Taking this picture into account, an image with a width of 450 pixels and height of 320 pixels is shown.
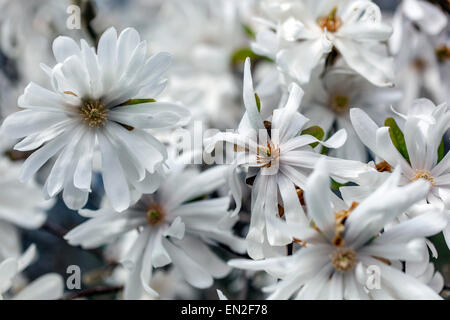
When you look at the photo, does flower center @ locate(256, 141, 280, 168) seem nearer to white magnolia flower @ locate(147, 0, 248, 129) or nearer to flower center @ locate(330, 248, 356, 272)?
Result: flower center @ locate(330, 248, 356, 272)

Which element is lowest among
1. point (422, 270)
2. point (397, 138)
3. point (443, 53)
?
point (422, 270)

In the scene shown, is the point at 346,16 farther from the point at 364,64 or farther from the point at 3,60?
the point at 3,60

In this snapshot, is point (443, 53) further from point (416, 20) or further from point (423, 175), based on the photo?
point (423, 175)

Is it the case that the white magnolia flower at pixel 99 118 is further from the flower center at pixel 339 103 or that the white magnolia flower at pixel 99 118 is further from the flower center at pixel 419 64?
the flower center at pixel 419 64

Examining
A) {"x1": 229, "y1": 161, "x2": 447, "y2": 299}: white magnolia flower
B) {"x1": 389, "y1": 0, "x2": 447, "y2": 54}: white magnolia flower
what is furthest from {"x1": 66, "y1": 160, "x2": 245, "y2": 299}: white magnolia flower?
{"x1": 389, "y1": 0, "x2": 447, "y2": 54}: white magnolia flower

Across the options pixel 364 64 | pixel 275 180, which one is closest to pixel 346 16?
pixel 364 64

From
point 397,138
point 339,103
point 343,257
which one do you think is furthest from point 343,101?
point 343,257

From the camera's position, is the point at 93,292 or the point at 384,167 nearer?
the point at 384,167

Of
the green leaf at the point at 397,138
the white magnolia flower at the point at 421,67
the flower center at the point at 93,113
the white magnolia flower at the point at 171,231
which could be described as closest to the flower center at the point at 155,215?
the white magnolia flower at the point at 171,231
